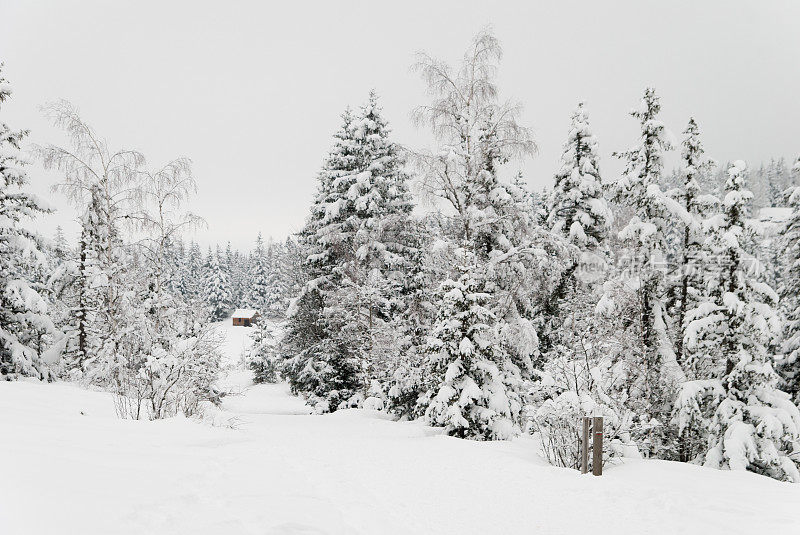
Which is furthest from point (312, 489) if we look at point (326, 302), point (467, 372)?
point (326, 302)

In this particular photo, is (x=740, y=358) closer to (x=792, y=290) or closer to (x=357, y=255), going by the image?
(x=792, y=290)

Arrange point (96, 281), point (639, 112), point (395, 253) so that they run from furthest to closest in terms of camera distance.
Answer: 1. point (395, 253)
2. point (96, 281)
3. point (639, 112)

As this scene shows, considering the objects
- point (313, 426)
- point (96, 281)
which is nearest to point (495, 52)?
point (313, 426)

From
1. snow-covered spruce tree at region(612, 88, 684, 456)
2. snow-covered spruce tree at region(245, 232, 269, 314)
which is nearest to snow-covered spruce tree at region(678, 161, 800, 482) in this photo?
snow-covered spruce tree at region(612, 88, 684, 456)

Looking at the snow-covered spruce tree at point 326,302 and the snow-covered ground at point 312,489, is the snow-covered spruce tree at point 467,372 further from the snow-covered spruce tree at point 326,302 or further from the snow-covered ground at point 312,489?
the snow-covered spruce tree at point 326,302

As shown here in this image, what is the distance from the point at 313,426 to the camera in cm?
1510

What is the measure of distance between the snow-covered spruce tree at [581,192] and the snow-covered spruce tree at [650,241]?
197 inches

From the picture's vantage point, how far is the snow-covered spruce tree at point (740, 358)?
10469 mm

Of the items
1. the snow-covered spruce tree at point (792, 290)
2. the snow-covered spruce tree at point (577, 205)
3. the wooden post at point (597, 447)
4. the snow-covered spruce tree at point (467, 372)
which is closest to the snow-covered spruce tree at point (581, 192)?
the snow-covered spruce tree at point (577, 205)

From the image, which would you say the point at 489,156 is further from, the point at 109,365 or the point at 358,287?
the point at 109,365

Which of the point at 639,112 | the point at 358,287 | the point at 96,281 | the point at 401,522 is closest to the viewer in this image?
the point at 401,522

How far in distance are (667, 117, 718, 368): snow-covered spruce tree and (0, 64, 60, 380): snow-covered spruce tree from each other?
21180mm

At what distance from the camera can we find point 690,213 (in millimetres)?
14961

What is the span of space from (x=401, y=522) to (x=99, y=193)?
1660 centimetres
